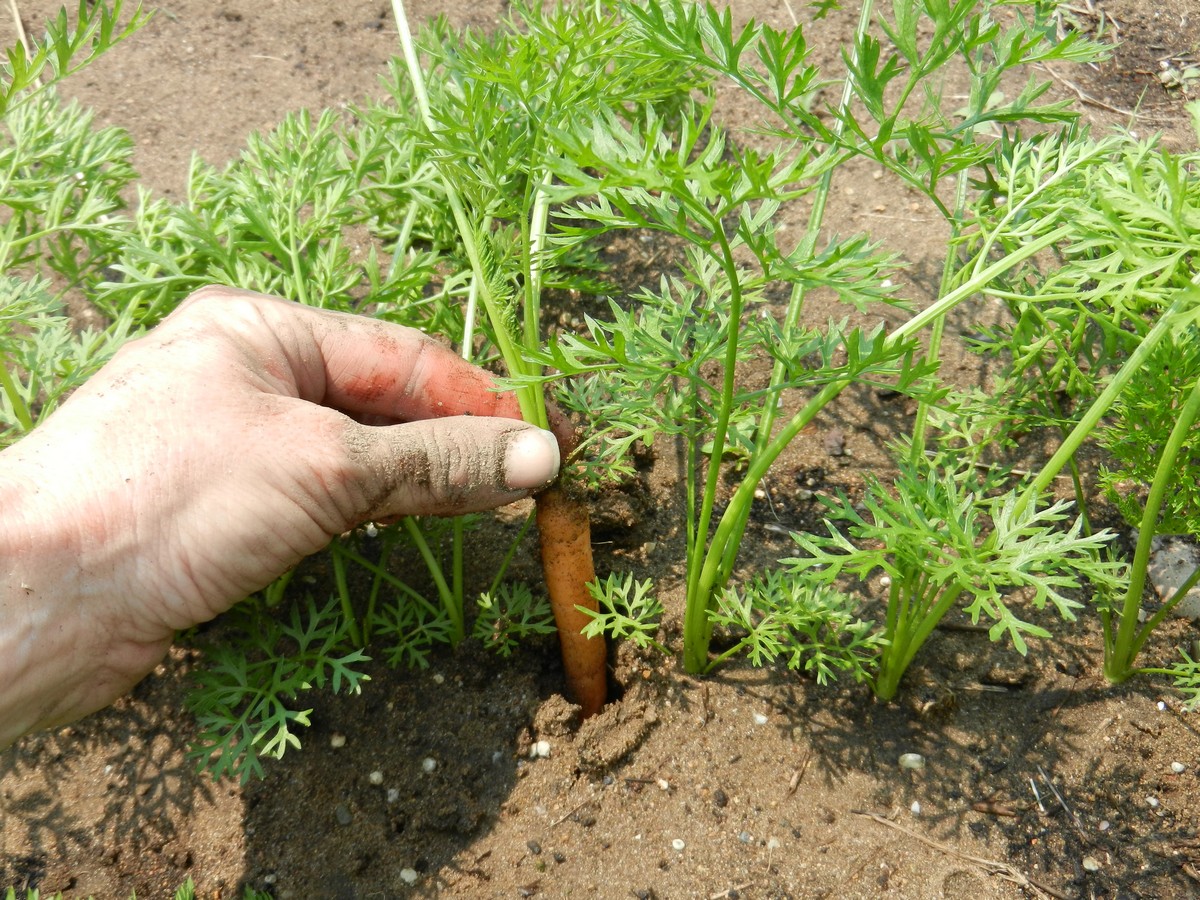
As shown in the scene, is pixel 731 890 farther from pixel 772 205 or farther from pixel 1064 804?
pixel 772 205

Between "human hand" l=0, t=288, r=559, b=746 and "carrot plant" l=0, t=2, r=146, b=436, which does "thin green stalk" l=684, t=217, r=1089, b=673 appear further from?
"carrot plant" l=0, t=2, r=146, b=436

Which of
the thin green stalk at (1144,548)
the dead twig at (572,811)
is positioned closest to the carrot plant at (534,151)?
the dead twig at (572,811)

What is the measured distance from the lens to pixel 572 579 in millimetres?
Answer: 1893

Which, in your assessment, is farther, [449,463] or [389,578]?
[389,578]

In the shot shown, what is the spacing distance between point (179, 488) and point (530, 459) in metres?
0.58

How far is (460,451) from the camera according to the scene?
5.38ft

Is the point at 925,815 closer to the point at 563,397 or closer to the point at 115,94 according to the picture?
the point at 563,397

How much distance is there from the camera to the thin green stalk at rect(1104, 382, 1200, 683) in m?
1.48

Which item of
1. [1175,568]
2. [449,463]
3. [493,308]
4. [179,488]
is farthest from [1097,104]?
[179,488]

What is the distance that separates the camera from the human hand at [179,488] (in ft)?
4.86

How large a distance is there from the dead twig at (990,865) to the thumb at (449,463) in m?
0.97

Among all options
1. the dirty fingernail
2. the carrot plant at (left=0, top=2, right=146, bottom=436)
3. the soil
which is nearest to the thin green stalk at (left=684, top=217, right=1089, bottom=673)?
the soil

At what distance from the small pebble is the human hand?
976 millimetres

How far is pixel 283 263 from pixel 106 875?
4.17 ft
